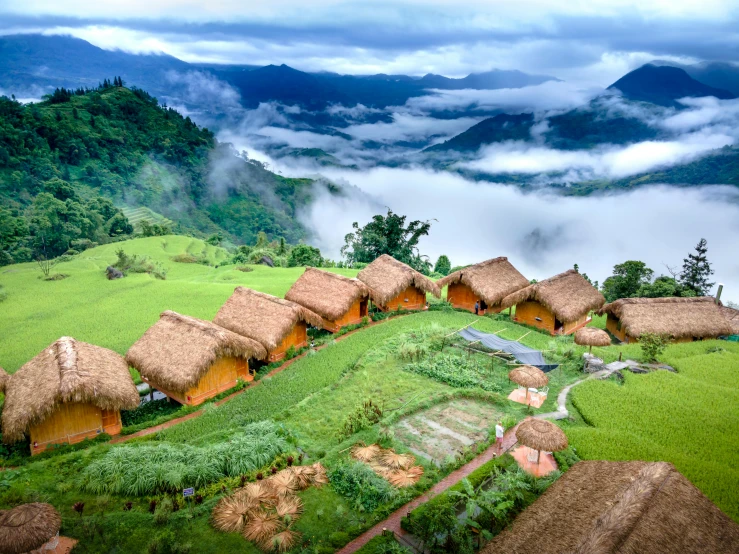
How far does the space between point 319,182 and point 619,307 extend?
89929 millimetres

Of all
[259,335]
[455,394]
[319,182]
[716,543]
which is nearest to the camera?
[716,543]

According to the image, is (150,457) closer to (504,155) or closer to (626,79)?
(504,155)

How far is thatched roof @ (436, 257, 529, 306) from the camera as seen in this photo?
1063 inches

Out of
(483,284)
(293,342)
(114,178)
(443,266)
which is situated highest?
(114,178)

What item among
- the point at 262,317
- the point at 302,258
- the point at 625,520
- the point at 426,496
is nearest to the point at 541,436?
the point at 426,496

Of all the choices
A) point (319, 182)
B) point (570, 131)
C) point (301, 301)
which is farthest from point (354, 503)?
point (570, 131)

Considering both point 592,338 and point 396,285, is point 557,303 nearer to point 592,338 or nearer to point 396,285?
point 592,338

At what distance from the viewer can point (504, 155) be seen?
16650 centimetres

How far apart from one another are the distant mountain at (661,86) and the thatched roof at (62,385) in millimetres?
202494

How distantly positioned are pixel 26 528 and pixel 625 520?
11.0 meters

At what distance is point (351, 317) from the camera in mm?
25172

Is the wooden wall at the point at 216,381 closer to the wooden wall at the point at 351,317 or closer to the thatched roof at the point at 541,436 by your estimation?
the wooden wall at the point at 351,317

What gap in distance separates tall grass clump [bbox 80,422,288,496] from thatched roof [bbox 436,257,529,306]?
1622 centimetres

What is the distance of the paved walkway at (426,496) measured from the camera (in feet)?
34.2
